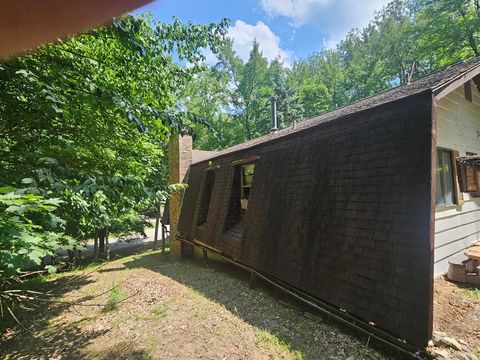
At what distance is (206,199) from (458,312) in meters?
8.10

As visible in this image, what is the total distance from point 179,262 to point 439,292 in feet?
29.8

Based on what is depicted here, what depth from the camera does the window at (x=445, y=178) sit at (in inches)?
235

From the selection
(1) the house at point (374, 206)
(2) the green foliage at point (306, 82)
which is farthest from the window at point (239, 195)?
(2) the green foliage at point (306, 82)

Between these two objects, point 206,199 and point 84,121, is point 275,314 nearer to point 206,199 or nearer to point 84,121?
point 84,121

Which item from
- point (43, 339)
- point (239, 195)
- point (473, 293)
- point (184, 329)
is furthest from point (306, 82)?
point (43, 339)

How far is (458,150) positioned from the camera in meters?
6.45

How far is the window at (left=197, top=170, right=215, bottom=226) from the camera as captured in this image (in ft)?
33.8

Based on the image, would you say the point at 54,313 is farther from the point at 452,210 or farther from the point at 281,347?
the point at 452,210

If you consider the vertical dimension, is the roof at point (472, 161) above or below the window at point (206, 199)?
above

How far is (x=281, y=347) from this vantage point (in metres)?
3.97

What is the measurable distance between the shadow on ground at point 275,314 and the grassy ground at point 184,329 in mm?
15

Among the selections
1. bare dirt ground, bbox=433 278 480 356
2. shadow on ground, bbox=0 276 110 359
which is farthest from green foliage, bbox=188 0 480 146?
bare dirt ground, bbox=433 278 480 356

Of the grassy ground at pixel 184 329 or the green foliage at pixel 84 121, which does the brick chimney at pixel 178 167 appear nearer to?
the grassy ground at pixel 184 329

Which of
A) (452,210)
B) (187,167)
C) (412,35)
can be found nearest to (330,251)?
(452,210)
